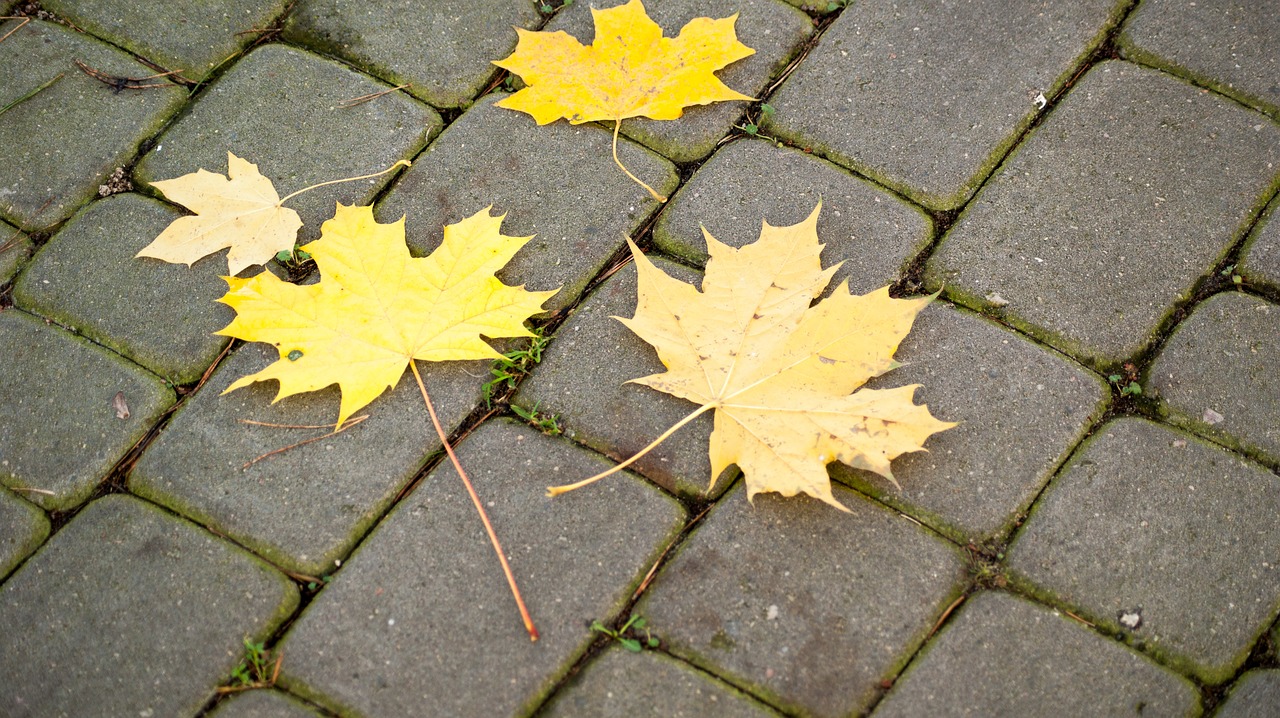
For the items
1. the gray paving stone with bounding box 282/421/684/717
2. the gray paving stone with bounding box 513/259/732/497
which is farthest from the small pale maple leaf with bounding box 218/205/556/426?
the gray paving stone with bounding box 282/421/684/717

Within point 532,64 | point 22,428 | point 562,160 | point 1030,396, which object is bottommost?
point 22,428

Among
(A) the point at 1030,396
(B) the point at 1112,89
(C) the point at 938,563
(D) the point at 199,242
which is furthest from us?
(B) the point at 1112,89

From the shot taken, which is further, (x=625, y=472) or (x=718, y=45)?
(x=718, y=45)

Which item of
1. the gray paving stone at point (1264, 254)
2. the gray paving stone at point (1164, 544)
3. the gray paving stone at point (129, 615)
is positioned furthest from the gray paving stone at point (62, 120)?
the gray paving stone at point (1264, 254)

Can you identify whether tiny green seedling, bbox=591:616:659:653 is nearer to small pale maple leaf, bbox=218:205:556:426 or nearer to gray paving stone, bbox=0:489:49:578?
small pale maple leaf, bbox=218:205:556:426

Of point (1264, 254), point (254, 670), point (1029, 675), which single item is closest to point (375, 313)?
point (254, 670)

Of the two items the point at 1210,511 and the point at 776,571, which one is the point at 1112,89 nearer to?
the point at 1210,511

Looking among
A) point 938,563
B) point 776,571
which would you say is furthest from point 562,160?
point 938,563

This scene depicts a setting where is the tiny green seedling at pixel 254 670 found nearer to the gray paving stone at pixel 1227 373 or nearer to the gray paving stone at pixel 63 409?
the gray paving stone at pixel 63 409
